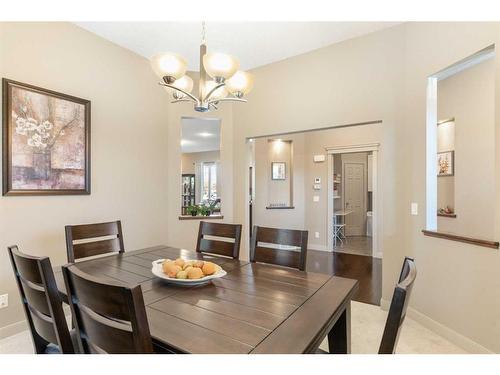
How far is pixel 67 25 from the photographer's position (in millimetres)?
2729

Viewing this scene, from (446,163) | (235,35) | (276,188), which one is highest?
(235,35)

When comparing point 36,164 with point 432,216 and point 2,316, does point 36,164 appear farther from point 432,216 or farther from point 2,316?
point 432,216

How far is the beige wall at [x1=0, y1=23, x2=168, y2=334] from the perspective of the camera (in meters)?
2.38

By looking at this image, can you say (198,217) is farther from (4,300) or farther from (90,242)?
(4,300)

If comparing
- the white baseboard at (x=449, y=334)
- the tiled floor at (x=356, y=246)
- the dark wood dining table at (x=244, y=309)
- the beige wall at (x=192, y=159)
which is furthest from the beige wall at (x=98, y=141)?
the beige wall at (x=192, y=159)

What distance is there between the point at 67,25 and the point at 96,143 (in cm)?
118

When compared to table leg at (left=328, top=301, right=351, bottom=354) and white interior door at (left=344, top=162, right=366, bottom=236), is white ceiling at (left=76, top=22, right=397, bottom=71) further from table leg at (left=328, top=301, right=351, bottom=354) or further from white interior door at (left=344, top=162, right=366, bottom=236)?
white interior door at (left=344, top=162, right=366, bottom=236)

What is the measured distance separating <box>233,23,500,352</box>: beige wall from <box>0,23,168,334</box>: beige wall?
49.4 inches

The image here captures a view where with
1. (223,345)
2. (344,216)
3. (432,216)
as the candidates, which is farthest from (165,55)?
(344,216)

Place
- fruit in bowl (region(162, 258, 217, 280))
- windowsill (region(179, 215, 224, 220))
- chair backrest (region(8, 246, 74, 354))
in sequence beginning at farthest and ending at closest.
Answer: windowsill (region(179, 215, 224, 220)) < fruit in bowl (region(162, 258, 217, 280)) < chair backrest (region(8, 246, 74, 354))

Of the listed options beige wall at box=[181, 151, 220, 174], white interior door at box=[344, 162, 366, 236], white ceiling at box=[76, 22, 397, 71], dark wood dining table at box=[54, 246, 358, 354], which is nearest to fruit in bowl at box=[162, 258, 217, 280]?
dark wood dining table at box=[54, 246, 358, 354]

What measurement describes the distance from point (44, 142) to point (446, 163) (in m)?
4.79

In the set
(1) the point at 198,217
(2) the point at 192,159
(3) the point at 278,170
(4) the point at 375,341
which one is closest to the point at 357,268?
(4) the point at 375,341

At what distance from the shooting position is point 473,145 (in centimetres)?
334
